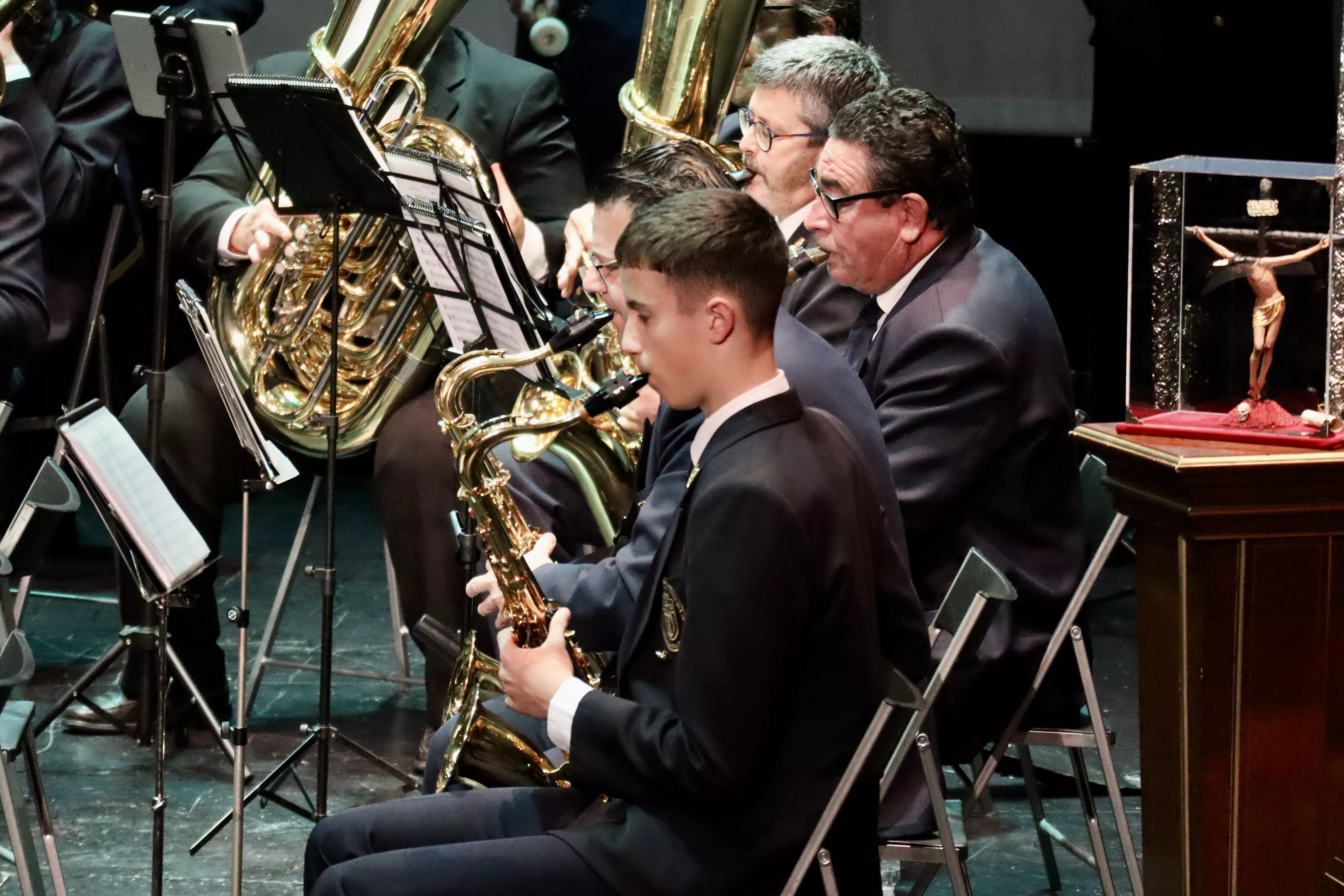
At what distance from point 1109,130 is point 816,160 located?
6.19 ft

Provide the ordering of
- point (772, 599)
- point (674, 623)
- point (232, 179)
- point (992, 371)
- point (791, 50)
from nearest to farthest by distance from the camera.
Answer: point (772, 599) → point (674, 623) → point (992, 371) → point (791, 50) → point (232, 179)

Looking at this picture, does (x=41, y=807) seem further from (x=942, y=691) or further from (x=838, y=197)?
(x=838, y=197)

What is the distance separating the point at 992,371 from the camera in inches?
111

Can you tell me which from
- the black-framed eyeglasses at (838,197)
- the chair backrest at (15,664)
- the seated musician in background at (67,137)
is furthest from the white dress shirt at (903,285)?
the seated musician in background at (67,137)

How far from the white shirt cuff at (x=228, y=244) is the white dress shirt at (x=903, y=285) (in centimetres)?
179

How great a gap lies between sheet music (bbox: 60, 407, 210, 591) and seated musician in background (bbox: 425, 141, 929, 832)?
0.52 m

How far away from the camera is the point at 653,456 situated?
8.95 ft

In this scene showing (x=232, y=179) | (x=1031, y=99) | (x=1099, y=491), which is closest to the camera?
(x=1099, y=491)

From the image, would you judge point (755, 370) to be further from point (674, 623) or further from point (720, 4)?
point (720, 4)

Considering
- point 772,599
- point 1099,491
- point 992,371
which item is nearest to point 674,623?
point 772,599

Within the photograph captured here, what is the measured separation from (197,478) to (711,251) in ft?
8.21

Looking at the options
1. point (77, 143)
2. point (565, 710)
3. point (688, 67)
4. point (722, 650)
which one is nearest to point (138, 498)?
point (565, 710)

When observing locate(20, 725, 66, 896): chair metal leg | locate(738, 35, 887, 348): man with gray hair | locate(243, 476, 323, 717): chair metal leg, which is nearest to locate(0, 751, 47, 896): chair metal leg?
locate(20, 725, 66, 896): chair metal leg

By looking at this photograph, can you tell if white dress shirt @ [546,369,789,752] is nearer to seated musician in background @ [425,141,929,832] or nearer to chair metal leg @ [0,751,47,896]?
seated musician in background @ [425,141,929,832]
